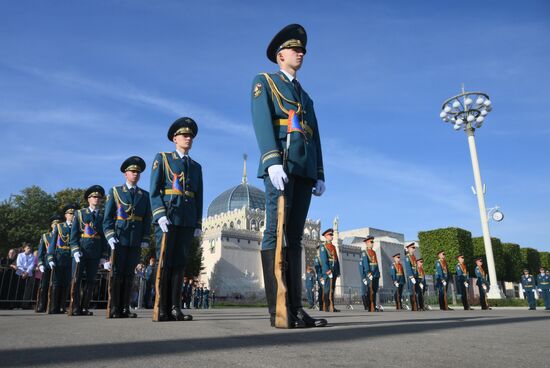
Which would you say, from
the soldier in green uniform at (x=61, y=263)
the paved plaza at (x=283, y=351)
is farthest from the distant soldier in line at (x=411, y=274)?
the paved plaza at (x=283, y=351)

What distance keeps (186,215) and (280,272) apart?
2.76 meters

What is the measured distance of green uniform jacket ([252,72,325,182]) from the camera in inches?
171

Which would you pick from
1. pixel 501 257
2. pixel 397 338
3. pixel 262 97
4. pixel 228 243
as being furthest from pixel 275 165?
pixel 228 243

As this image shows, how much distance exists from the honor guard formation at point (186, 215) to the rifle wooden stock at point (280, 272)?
10 millimetres

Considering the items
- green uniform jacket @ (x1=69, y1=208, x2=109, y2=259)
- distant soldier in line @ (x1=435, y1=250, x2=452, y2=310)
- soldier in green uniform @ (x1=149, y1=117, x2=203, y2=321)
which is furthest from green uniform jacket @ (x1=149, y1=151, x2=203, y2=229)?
distant soldier in line @ (x1=435, y1=250, x2=452, y2=310)

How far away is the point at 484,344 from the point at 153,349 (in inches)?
82.3

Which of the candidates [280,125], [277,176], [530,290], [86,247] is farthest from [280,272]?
[530,290]

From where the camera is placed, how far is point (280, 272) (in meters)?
4.07

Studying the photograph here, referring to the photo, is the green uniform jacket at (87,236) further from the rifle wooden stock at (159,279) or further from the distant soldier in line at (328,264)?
the distant soldier in line at (328,264)

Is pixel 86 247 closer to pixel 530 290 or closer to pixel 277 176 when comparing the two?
pixel 277 176

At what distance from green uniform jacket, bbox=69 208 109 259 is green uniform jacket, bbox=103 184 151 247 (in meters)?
1.46

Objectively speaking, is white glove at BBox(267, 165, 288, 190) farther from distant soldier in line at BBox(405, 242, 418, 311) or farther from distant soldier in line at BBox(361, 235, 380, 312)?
distant soldier in line at BBox(405, 242, 418, 311)

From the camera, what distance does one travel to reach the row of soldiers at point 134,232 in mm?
6262

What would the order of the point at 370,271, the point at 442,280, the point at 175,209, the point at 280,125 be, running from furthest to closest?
1. the point at 442,280
2. the point at 370,271
3. the point at 175,209
4. the point at 280,125
